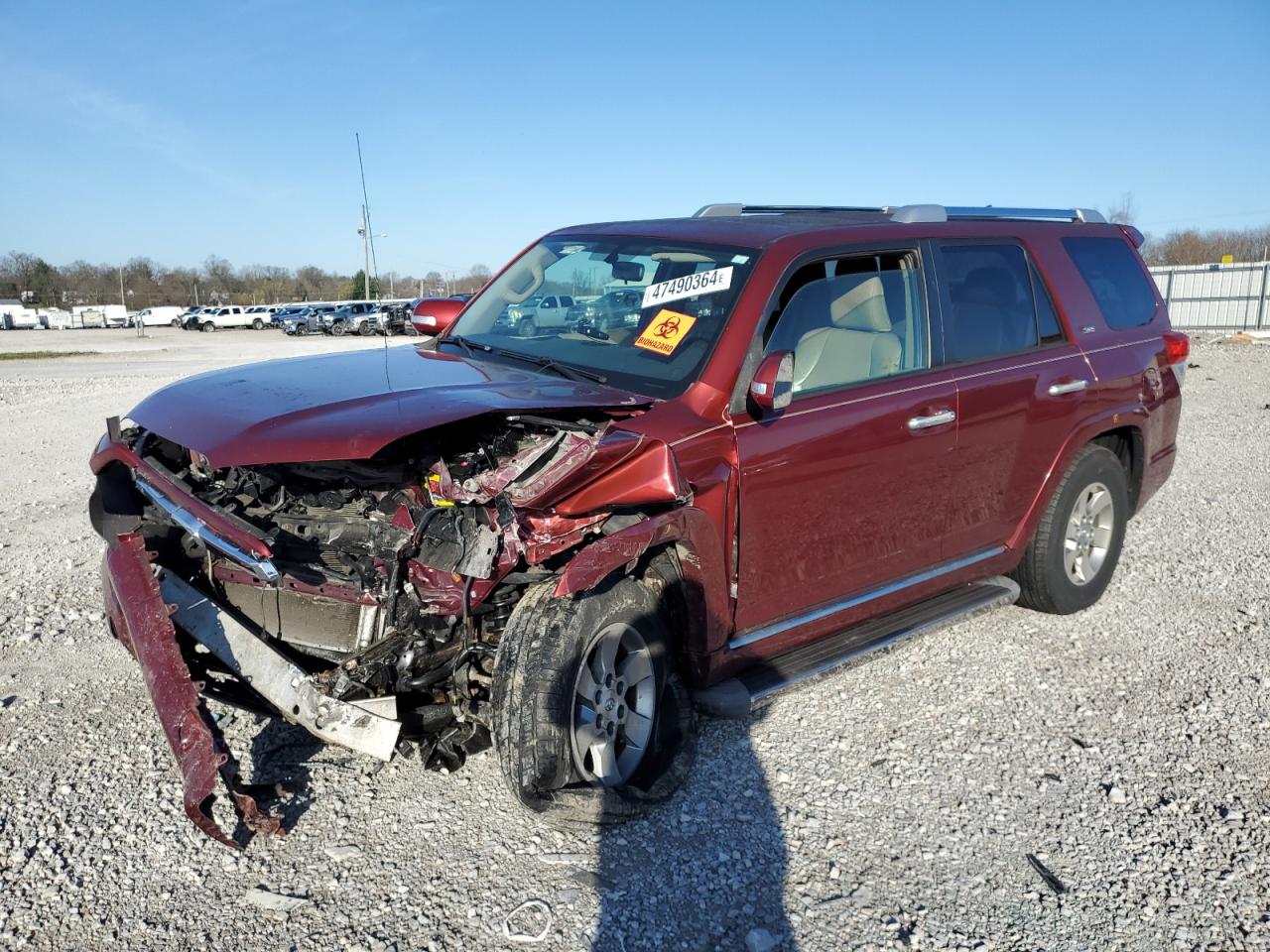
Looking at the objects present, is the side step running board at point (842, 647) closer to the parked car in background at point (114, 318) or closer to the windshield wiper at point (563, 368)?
the windshield wiper at point (563, 368)

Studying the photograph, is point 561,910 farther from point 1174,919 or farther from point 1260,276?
point 1260,276

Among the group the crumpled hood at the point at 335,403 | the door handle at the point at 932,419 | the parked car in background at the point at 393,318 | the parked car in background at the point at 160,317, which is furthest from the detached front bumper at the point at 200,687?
the parked car in background at the point at 160,317

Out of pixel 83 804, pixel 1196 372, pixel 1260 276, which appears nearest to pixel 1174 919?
pixel 83 804

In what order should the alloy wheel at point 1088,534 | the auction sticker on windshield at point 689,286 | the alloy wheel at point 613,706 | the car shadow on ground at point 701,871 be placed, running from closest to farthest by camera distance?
the car shadow on ground at point 701,871
the alloy wheel at point 613,706
the auction sticker on windshield at point 689,286
the alloy wheel at point 1088,534

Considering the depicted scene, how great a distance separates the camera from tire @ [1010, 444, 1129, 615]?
4.81 metres

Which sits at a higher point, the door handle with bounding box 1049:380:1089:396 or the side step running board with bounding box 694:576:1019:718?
the door handle with bounding box 1049:380:1089:396

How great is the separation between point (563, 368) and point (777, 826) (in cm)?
182

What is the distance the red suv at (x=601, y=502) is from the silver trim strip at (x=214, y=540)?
12 millimetres

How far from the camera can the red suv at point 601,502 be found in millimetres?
2947

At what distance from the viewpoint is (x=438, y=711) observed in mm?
3129

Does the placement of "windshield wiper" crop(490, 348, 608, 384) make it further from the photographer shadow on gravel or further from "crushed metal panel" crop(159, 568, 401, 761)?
"crushed metal panel" crop(159, 568, 401, 761)

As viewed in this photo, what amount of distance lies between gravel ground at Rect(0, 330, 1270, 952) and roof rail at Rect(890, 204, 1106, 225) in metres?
2.04

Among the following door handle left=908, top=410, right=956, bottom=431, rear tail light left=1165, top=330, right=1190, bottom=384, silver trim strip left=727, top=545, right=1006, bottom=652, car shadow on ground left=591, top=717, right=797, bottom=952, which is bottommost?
car shadow on ground left=591, top=717, right=797, bottom=952

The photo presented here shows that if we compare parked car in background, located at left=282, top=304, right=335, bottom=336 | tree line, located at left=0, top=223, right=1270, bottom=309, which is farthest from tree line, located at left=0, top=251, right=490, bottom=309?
parked car in background, located at left=282, top=304, right=335, bottom=336
